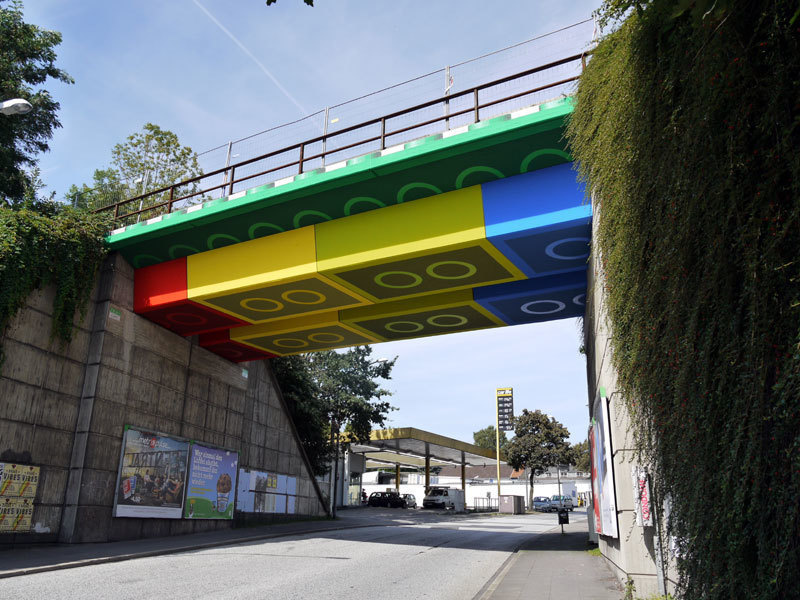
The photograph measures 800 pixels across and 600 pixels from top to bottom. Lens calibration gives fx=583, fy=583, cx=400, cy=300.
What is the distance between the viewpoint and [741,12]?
12.3 ft

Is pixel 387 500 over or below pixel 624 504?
below

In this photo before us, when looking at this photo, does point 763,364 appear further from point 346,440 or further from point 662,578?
point 346,440

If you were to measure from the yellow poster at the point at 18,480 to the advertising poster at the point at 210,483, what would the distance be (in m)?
5.24

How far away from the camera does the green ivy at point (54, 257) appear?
14.2 m

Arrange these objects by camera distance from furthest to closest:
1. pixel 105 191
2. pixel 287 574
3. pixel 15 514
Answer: pixel 105 191 < pixel 15 514 < pixel 287 574

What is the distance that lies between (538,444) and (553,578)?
141ft

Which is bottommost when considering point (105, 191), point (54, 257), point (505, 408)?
point (505, 408)

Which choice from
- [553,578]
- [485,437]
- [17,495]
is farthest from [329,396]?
[485,437]

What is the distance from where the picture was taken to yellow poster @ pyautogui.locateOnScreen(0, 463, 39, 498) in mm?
13836

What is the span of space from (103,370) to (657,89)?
16.3m

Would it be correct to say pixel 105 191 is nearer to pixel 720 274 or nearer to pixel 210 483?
pixel 210 483

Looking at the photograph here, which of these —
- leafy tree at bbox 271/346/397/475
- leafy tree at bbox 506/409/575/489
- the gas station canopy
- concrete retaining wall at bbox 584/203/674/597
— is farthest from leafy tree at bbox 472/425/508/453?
concrete retaining wall at bbox 584/203/674/597

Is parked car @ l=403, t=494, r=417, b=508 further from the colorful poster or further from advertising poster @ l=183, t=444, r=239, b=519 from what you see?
advertising poster @ l=183, t=444, r=239, b=519

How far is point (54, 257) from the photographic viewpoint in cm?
1557
